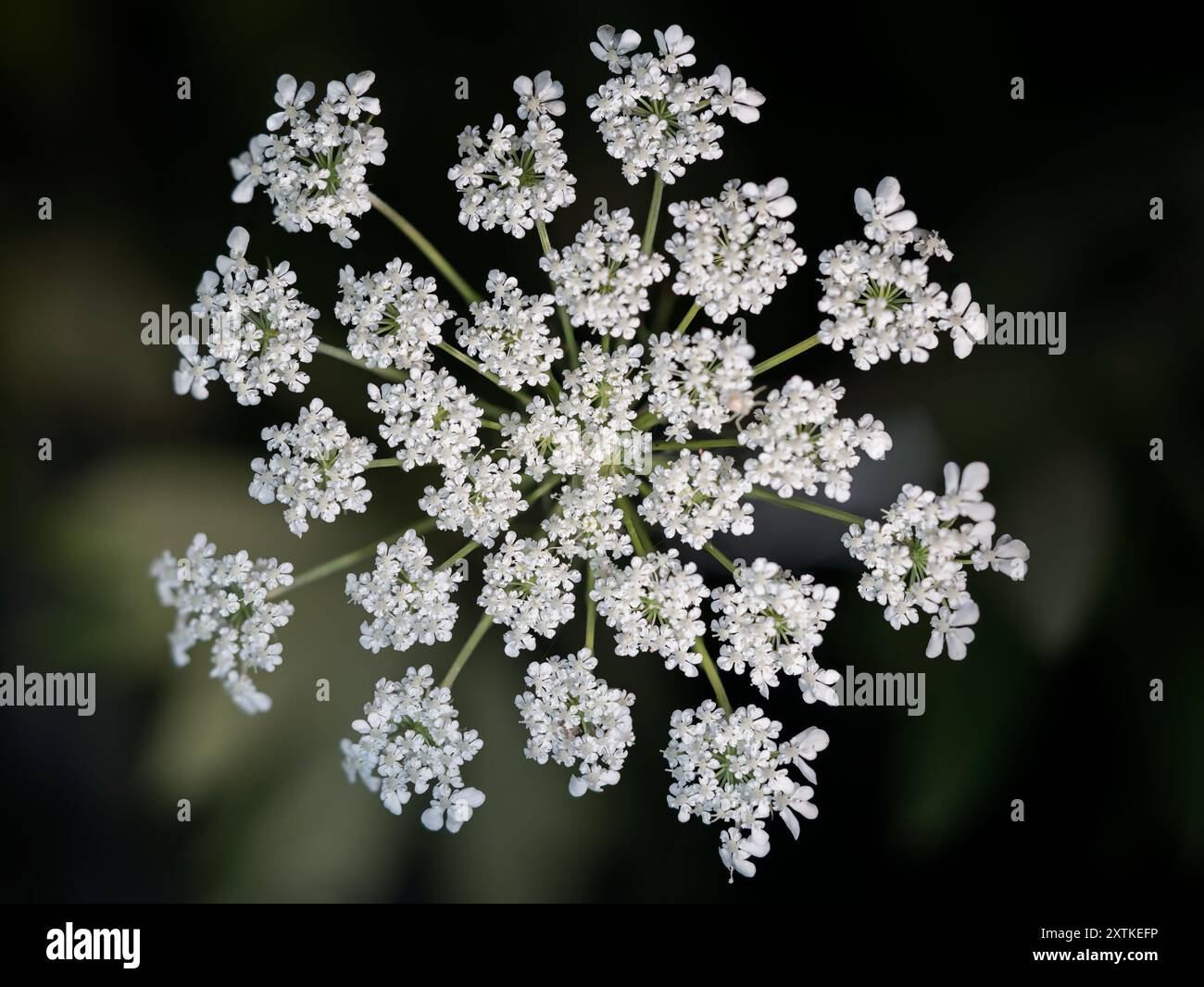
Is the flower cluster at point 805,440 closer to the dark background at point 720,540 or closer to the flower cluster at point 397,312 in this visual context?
the dark background at point 720,540

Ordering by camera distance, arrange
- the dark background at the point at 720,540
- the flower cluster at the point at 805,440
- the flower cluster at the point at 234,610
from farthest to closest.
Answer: the dark background at the point at 720,540
the flower cluster at the point at 234,610
the flower cluster at the point at 805,440

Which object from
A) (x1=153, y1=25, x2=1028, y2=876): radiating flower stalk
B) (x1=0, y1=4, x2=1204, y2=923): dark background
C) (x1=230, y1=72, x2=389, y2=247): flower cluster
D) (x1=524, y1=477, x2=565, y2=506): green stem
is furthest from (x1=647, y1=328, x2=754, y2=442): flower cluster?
(x1=230, y1=72, x2=389, y2=247): flower cluster

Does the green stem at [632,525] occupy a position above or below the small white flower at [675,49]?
below

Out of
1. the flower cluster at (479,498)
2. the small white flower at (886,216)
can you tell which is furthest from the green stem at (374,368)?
the small white flower at (886,216)

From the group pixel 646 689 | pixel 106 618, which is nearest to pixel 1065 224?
pixel 646 689
